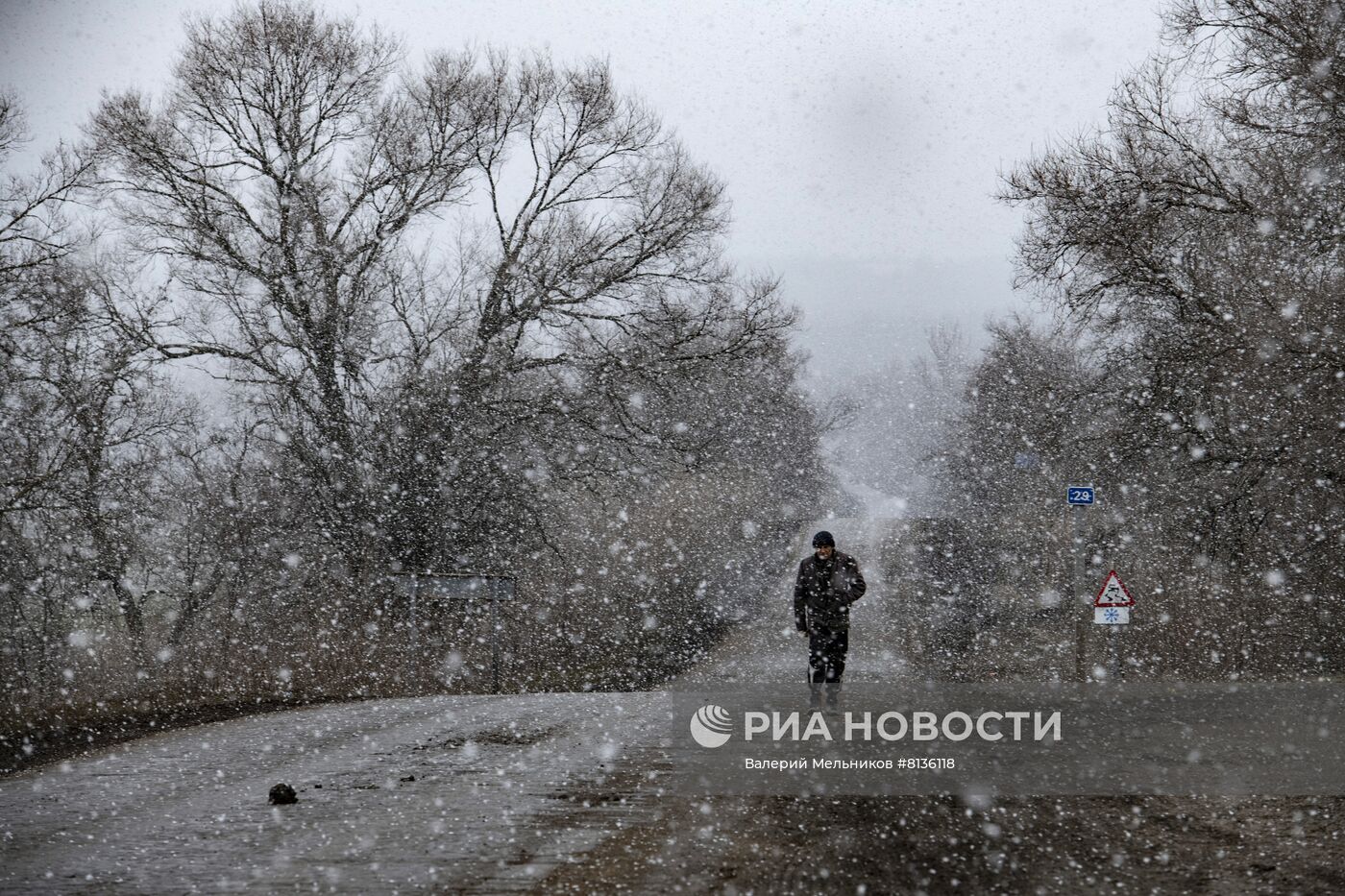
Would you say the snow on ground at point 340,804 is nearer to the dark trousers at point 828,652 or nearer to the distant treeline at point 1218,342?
the dark trousers at point 828,652

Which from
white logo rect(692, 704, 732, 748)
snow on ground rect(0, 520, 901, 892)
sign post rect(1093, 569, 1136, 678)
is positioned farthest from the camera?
sign post rect(1093, 569, 1136, 678)

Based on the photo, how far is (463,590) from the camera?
15.7 metres

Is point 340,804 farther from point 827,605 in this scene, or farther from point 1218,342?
point 1218,342

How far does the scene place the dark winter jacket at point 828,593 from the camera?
10.5 m

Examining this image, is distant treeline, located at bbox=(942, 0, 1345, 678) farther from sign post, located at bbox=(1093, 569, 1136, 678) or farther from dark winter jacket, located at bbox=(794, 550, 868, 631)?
dark winter jacket, located at bbox=(794, 550, 868, 631)

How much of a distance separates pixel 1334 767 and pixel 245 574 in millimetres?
19350

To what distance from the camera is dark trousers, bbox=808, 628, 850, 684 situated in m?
10.5

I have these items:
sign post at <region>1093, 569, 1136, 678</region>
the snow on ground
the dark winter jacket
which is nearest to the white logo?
the snow on ground

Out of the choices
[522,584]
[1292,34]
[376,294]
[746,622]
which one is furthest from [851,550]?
[1292,34]

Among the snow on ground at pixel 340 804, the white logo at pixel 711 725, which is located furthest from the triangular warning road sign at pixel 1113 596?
the snow on ground at pixel 340 804

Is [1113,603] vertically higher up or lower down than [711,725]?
higher up

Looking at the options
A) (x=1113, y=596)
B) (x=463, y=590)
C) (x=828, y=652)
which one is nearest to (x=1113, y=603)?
(x=1113, y=596)

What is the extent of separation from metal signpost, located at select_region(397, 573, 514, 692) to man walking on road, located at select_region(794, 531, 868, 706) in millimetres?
6289

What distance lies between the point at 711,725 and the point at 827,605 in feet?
5.39
